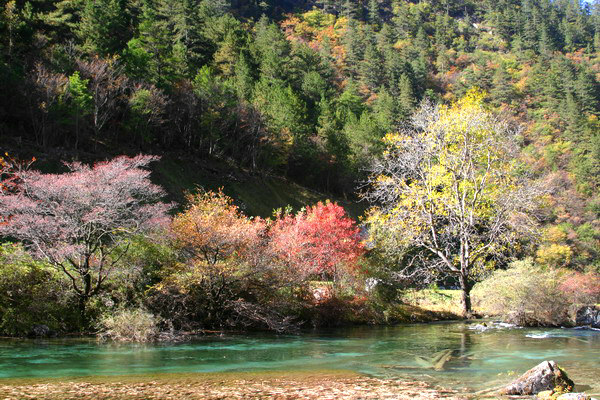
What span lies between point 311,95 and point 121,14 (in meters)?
33.9

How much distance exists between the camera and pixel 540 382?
9.77 m

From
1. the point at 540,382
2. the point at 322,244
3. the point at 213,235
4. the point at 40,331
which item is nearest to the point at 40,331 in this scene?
the point at 40,331

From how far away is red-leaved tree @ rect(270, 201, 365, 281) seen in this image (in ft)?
83.6

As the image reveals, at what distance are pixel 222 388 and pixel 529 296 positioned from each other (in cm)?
2070

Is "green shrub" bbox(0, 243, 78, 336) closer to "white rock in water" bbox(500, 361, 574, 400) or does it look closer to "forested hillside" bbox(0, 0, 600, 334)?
"white rock in water" bbox(500, 361, 574, 400)

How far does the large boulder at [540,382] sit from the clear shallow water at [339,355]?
0.75 metres

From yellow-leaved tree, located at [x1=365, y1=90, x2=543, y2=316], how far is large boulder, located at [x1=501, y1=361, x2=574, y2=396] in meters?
12.2

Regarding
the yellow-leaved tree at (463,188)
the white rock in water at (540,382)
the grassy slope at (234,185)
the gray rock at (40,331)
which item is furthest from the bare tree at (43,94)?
the white rock in water at (540,382)

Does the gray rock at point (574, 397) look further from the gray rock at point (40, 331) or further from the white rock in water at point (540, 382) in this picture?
the gray rock at point (40, 331)

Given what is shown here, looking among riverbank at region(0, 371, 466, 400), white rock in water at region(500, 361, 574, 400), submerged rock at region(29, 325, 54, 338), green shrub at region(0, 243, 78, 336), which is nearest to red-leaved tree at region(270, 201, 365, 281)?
green shrub at region(0, 243, 78, 336)

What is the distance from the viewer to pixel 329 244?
2705 cm

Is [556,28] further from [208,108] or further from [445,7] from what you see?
[208,108]

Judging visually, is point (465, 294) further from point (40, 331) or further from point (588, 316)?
point (40, 331)

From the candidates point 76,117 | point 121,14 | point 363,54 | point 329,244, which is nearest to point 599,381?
point 329,244
